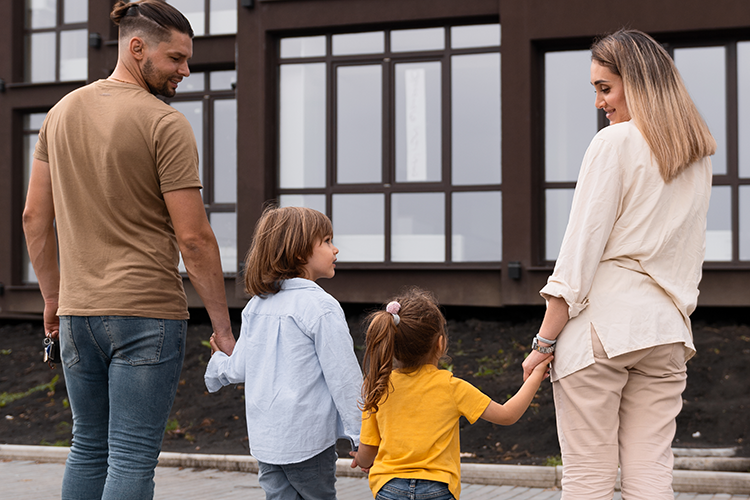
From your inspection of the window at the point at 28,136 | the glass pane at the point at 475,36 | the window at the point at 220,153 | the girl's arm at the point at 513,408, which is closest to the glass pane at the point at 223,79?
the window at the point at 220,153

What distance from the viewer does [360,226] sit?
13.4m

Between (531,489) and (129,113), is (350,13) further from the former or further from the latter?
(129,113)

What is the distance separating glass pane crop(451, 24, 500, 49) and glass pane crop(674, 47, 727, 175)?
277 centimetres

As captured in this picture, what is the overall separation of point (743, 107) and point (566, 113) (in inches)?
101

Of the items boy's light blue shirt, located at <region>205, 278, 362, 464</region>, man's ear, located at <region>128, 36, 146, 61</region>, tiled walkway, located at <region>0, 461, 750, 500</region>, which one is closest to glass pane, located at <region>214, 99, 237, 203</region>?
tiled walkway, located at <region>0, 461, 750, 500</region>

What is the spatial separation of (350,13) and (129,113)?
10.7 meters

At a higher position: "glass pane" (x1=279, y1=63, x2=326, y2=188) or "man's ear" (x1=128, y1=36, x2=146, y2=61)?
"glass pane" (x1=279, y1=63, x2=326, y2=188)

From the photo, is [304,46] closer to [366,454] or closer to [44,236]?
[44,236]

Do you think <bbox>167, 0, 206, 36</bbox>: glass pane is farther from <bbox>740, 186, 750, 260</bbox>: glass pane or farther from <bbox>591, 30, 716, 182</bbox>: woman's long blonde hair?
<bbox>591, 30, 716, 182</bbox>: woman's long blonde hair

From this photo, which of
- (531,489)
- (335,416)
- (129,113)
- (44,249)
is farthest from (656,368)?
(531,489)

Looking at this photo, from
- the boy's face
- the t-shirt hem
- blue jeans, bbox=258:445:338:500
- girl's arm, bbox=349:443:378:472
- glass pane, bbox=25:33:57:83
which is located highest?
glass pane, bbox=25:33:57:83

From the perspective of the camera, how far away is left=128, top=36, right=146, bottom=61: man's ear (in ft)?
10.6

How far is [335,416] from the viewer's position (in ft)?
10.3

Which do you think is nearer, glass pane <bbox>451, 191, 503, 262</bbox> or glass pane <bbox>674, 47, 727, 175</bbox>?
glass pane <bbox>674, 47, 727, 175</bbox>
